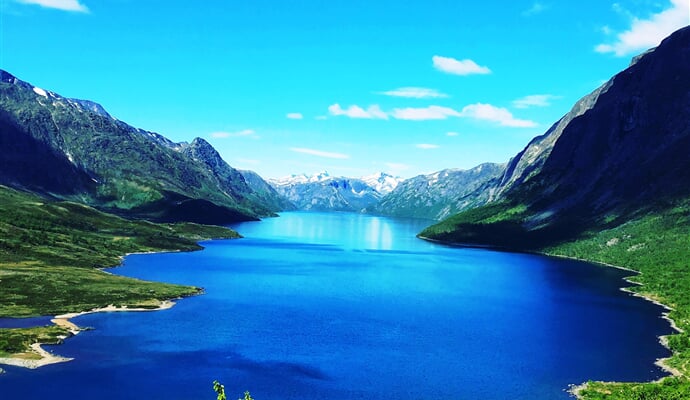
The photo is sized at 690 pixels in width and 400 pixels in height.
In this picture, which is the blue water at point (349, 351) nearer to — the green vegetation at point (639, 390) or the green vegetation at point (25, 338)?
the green vegetation at point (25, 338)

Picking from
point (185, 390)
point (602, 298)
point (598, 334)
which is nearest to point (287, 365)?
point (185, 390)

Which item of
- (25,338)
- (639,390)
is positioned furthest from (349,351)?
(25,338)

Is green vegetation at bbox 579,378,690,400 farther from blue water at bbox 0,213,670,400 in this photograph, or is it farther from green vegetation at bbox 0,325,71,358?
green vegetation at bbox 0,325,71,358

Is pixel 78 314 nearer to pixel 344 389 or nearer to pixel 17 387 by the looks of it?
pixel 17 387

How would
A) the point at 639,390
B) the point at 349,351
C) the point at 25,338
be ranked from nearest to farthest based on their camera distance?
the point at 639,390 < the point at 25,338 < the point at 349,351

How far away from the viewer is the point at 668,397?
90.1 meters

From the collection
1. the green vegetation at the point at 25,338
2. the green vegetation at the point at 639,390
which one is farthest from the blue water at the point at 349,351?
the green vegetation at the point at 639,390

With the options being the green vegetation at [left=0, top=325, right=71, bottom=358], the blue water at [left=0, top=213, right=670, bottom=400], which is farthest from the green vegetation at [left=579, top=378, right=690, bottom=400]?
the green vegetation at [left=0, top=325, right=71, bottom=358]

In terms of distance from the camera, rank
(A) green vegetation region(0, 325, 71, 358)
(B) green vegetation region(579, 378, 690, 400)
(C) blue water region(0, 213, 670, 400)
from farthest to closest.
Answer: (A) green vegetation region(0, 325, 71, 358) < (C) blue water region(0, 213, 670, 400) < (B) green vegetation region(579, 378, 690, 400)

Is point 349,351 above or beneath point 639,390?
beneath

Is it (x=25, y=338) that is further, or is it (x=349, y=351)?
(x=349, y=351)

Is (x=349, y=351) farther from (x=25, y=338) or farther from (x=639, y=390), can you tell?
(x=25, y=338)

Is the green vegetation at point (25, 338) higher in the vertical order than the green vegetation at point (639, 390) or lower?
lower

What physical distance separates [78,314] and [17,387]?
60951 mm
